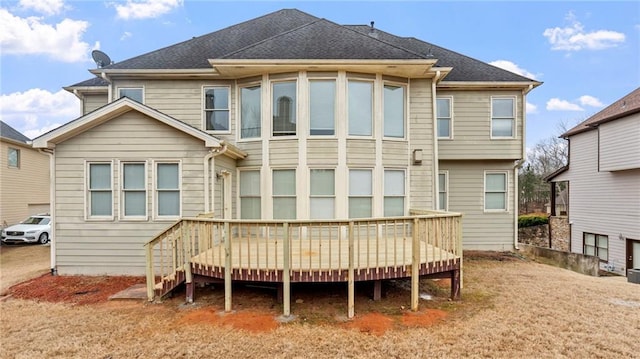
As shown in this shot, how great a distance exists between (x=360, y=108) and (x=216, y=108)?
425 cm

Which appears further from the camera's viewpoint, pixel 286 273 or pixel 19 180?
pixel 19 180

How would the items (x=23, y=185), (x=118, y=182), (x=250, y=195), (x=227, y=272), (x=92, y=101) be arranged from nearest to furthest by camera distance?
(x=227, y=272) < (x=118, y=182) < (x=250, y=195) < (x=92, y=101) < (x=23, y=185)

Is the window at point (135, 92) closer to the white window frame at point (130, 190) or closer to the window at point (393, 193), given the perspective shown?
the white window frame at point (130, 190)

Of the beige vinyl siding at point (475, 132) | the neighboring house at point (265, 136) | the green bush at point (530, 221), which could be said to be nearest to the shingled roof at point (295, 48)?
the neighboring house at point (265, 136)

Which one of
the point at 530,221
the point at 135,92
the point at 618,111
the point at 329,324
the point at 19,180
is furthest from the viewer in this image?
the point at 530,221

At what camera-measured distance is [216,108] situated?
8.95 metres

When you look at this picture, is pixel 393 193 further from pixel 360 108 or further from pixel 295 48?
pixel 295 48

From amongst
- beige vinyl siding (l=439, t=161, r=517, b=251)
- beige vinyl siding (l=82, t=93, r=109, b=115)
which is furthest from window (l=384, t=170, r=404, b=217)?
beige vinyl siding (l=82, t=93, r=109, b=115)

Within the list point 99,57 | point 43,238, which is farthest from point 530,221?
point 43,238

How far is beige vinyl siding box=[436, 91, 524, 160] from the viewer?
1037cm

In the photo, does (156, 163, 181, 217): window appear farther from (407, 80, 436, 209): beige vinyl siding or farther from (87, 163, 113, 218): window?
(407, 80, 436, 209): beige vinyl siding

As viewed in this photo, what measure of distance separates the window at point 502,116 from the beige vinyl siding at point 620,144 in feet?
19.8

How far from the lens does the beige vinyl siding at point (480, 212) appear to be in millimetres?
10867

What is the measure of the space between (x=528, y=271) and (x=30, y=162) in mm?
24011
